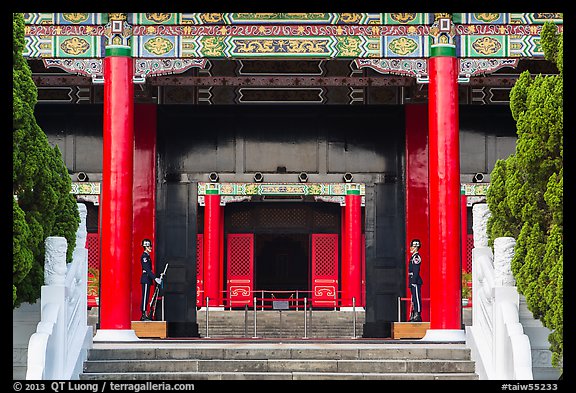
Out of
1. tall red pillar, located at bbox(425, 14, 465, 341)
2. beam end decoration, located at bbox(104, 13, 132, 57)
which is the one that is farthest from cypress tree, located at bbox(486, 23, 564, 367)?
beam end decoration, located at bbox(104, 13, 132, 57)

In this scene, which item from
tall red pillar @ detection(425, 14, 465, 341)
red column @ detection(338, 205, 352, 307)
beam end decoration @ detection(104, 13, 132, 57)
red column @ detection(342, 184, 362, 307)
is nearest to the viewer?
tall red pillar @ detection(425, 14, 465, 341)

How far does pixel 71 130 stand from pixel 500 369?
10930 millimetres

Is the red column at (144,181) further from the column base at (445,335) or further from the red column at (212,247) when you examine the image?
the column base at (445,335)

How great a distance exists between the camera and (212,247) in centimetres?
2573

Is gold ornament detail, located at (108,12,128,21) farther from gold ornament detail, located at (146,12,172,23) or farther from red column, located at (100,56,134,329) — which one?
red column, located at (100,56,134,329)

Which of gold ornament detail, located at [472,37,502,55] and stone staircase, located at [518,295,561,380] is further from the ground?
gold ornament detail, located at [472,37,502,55]

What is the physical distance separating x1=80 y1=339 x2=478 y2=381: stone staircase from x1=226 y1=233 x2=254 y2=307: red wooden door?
13775mm

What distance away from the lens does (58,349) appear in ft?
37.9

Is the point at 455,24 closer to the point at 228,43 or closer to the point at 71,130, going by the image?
the point at 228,43

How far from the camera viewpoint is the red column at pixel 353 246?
25.3m

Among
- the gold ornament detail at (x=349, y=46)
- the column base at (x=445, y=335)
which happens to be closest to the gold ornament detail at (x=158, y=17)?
the gold ornament detail at (x=349, y=46)

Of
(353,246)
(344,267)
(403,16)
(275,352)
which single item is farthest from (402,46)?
(344,267)

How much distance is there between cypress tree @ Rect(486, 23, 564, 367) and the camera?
35.2 feet

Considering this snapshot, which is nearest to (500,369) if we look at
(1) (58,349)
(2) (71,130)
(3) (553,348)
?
(3) (553,348)
